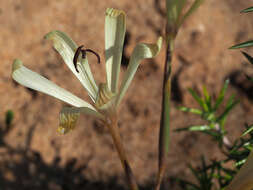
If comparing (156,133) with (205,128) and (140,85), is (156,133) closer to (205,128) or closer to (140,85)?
(140,85)

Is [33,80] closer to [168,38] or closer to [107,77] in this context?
[107,77]

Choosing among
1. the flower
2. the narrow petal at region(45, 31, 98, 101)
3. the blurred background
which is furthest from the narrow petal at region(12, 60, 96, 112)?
the blurred background

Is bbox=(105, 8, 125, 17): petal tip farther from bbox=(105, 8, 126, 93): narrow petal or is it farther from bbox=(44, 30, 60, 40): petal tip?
bbox=(44, 30, 60, 40): petal tip

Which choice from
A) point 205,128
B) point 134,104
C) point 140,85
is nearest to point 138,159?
point 134,104

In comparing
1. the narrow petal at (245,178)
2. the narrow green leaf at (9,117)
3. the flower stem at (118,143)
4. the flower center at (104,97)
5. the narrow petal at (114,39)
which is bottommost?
the narrow petal at (245,178)

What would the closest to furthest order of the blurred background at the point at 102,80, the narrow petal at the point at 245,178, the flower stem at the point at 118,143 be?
the narrow petal at the point at 245,178, the flower stem at the point at 118,143, the blurred background at the point at 102,80

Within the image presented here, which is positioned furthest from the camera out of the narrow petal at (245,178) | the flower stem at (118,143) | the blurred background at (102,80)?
the blurred background at (102,80)

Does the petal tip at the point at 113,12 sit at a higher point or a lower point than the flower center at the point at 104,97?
higher

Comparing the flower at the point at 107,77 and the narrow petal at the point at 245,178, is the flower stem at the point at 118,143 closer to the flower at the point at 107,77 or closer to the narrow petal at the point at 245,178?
the flower at the point at 107,77

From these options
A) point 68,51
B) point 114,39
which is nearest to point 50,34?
point 68,51

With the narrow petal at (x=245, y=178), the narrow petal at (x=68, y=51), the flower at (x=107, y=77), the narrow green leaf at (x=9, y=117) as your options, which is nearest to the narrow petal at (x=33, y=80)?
the flower at (x=107, y=77)
